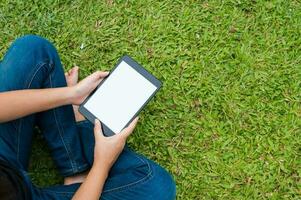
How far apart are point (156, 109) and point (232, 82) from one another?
329 millimetres

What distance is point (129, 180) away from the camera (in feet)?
5.98

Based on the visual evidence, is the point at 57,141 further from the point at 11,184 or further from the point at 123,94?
the point at 11,184

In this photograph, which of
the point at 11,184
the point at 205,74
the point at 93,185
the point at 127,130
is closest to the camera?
the point at 11,184

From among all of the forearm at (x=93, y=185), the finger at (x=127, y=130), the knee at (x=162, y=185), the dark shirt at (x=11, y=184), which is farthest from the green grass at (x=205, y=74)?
the dark shirt at (x=11, y=184)

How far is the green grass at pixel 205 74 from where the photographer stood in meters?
2.03

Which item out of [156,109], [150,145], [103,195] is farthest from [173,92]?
[103,195]

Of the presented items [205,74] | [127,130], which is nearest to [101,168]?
[127,130]

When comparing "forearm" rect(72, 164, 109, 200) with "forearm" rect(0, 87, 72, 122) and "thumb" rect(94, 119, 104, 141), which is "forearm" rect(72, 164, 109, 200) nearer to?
"thumb" rect(94, 119, 104, 141)

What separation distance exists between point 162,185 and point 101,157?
0.26 metres

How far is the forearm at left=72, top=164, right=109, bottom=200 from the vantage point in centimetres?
168

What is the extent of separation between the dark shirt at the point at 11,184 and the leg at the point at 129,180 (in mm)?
194

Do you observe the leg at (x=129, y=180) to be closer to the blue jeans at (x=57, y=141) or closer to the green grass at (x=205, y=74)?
the blue jeans at (x=57, y=141)

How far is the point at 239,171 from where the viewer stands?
6.64ft

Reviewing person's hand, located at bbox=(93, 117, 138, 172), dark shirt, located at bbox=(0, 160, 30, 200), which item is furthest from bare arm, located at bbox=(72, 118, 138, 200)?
dark shirt, located at bbox=(0, 160, 30, 200)
